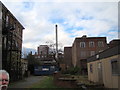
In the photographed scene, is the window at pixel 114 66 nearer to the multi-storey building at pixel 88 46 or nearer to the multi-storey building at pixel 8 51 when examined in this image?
the multi-storey building at pixel 8 51

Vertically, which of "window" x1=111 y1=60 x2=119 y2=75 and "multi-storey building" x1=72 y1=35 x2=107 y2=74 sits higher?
"multi-storey building" x1=72 y1=35 x2=107 y2=74

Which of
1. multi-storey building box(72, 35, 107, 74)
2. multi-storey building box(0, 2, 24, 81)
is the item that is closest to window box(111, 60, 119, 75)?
multi-storey building box(0, 2, 24, 81)

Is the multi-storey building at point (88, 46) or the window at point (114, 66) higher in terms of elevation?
the multi-storey building at point (88, 46)

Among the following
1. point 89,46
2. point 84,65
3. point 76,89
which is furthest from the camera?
point 89,46

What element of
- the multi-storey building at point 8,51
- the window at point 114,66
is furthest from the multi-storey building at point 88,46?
the window at point 114,66

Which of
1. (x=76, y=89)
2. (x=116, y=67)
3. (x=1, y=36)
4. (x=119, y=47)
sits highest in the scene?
(x=1, y=36)

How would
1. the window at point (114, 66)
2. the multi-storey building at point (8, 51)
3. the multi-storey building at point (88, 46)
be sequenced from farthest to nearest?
the multi-storey building at point (88, 46), the multi-storey building at point (8, 51), the window at point (114, 66)

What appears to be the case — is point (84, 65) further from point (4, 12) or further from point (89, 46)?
point (4, 12)

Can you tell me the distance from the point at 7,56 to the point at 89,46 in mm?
32183

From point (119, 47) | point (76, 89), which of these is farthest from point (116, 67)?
point (76, 89)

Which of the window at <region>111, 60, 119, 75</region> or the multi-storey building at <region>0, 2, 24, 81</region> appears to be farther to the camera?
the multi-storey building at <region>0, 2, 24, 81</region>

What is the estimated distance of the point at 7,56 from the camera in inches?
827

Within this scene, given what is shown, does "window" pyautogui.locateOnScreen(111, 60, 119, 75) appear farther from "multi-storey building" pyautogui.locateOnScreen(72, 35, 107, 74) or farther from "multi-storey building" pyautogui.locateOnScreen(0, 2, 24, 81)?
"multi-storey building" pyautogui.locateOnScreen(72, 35, 107, 74)

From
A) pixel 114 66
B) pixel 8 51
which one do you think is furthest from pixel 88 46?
pixel 114 66
